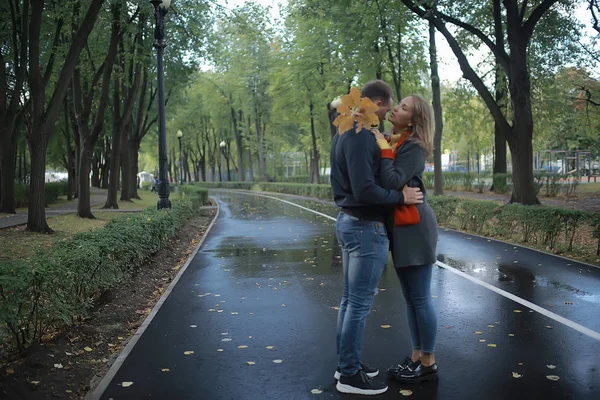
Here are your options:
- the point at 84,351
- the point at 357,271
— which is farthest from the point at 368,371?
the point at 84,351

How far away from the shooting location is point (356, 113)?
11.4 feet

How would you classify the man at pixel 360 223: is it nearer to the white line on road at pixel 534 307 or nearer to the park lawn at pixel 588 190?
the white line on road at pixel 534 307

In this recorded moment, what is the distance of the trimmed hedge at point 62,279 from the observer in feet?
13.0

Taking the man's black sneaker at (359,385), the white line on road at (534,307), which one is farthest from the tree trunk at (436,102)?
the man's black sneaker at (359,385)

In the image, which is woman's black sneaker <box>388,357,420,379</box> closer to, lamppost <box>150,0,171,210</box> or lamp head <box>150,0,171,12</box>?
lamppost <box>150,0,171,210</box>

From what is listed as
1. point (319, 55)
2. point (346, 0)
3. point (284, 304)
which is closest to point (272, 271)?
point (284, 304)

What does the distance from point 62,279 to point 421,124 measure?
3.33m

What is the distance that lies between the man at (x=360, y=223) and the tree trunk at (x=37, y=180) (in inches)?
445

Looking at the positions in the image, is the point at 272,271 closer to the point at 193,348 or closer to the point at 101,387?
the point at 193,348

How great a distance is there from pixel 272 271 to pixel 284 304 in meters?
2.32

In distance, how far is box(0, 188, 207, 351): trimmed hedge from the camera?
3.97 metres

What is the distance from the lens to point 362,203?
Result: 3543 mm

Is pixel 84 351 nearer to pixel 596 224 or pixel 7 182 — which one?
pixel 596 224

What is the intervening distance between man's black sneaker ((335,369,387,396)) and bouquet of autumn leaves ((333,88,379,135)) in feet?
5.40
